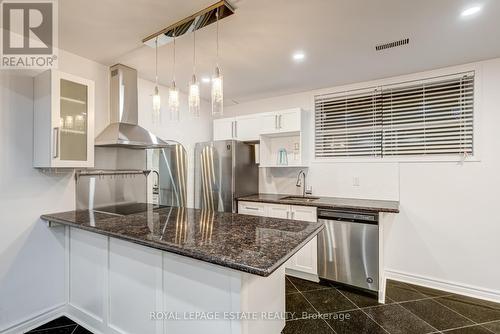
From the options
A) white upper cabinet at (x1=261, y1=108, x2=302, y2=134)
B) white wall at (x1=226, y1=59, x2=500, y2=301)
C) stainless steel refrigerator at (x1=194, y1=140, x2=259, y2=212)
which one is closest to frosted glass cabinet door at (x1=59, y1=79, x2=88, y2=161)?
stainless steel refrigerator at (x1=194, y1=140, x2=259, y2=212)

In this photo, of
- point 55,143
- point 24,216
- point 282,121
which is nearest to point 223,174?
point 282,121

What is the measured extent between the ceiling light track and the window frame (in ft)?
7.18

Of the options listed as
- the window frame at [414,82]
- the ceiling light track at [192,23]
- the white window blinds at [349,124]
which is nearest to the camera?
the ceiling light track at [192,23]

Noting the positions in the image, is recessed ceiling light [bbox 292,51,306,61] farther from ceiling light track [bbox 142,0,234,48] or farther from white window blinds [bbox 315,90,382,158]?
white window blinds [bbox 315,90,382,158]

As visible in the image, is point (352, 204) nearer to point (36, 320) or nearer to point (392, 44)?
point (392, 44)

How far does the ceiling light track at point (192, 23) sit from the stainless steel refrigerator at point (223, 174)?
1.71m

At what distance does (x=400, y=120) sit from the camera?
10.1ft

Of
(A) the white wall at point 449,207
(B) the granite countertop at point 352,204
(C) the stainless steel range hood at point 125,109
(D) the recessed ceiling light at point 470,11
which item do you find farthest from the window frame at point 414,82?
(C) the stainless steel range hood at point 125,109

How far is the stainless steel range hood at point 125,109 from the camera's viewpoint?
254 cm

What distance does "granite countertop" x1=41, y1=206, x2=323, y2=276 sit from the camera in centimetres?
123

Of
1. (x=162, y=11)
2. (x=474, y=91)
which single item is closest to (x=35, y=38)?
(x=162, y=11)

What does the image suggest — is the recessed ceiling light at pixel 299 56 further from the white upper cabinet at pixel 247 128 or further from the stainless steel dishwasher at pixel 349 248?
the stainless steel dishwasher at pixel 349 248

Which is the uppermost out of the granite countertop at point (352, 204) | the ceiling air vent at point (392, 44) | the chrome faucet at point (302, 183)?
the ceiling air vent at point (392, 44)

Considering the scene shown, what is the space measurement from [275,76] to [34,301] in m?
3.45
